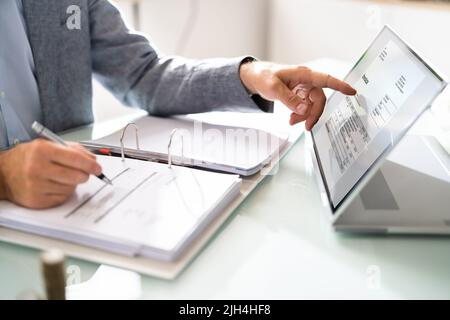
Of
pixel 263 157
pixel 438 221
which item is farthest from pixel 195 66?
pixel 438 221

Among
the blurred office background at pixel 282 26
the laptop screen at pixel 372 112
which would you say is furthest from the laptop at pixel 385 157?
the blurred office background at pixel 282 26

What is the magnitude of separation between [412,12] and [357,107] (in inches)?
56.4

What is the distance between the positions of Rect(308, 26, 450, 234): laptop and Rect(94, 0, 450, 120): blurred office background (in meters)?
1.32

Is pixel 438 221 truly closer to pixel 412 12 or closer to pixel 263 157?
pixel 263 157

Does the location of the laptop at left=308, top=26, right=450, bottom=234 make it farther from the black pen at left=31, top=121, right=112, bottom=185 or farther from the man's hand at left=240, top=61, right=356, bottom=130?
the black pen at left=31, top=121, right=112, bottom=185

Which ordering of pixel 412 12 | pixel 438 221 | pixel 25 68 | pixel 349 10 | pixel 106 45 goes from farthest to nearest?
pixel 349 10 → pixel 412 12 → pixel 106 45 → pixel 25 68 → pixel 438 221

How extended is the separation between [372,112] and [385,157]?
12 centimetres

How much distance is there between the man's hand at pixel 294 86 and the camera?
73 cm

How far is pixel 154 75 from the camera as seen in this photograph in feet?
3.01

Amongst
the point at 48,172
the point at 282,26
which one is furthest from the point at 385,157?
the point at 282,26

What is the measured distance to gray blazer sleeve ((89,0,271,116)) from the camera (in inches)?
32.6

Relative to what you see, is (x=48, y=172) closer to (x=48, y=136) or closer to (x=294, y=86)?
(x=48, y=136)

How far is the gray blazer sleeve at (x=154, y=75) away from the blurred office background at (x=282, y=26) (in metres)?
0.89

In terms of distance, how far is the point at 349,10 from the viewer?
2.05m
